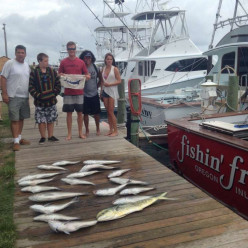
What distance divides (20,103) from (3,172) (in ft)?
4.46

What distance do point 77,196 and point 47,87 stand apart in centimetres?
237

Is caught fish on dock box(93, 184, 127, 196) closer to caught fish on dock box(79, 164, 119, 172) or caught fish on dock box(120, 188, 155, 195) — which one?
caught fish on dock box(120, 188, 155, 195)

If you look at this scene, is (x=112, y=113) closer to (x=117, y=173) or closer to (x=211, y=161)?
(x=117, y=173)

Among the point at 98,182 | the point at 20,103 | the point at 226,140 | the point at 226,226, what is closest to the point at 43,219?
the point at 98,182

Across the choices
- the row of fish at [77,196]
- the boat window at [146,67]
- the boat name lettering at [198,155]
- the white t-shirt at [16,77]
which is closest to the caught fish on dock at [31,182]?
the row of fish at [77,196]

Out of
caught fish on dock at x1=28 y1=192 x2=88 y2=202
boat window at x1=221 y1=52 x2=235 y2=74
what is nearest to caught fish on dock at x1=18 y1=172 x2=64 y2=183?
caught fish on dock at x1=28 y1=192 x2=88 y2=202

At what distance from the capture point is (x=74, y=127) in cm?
725

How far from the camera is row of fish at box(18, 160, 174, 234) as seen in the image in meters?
2.61

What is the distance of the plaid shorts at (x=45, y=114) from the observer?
5066mm

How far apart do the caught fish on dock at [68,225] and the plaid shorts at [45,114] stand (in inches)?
111

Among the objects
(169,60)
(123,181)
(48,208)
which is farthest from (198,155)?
(169,60)

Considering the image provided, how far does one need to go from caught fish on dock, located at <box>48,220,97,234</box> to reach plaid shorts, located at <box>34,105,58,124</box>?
2.82m

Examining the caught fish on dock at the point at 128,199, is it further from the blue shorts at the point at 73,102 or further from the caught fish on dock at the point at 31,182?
the blue shorts at the point at 73,102

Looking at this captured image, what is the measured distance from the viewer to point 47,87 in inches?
193
